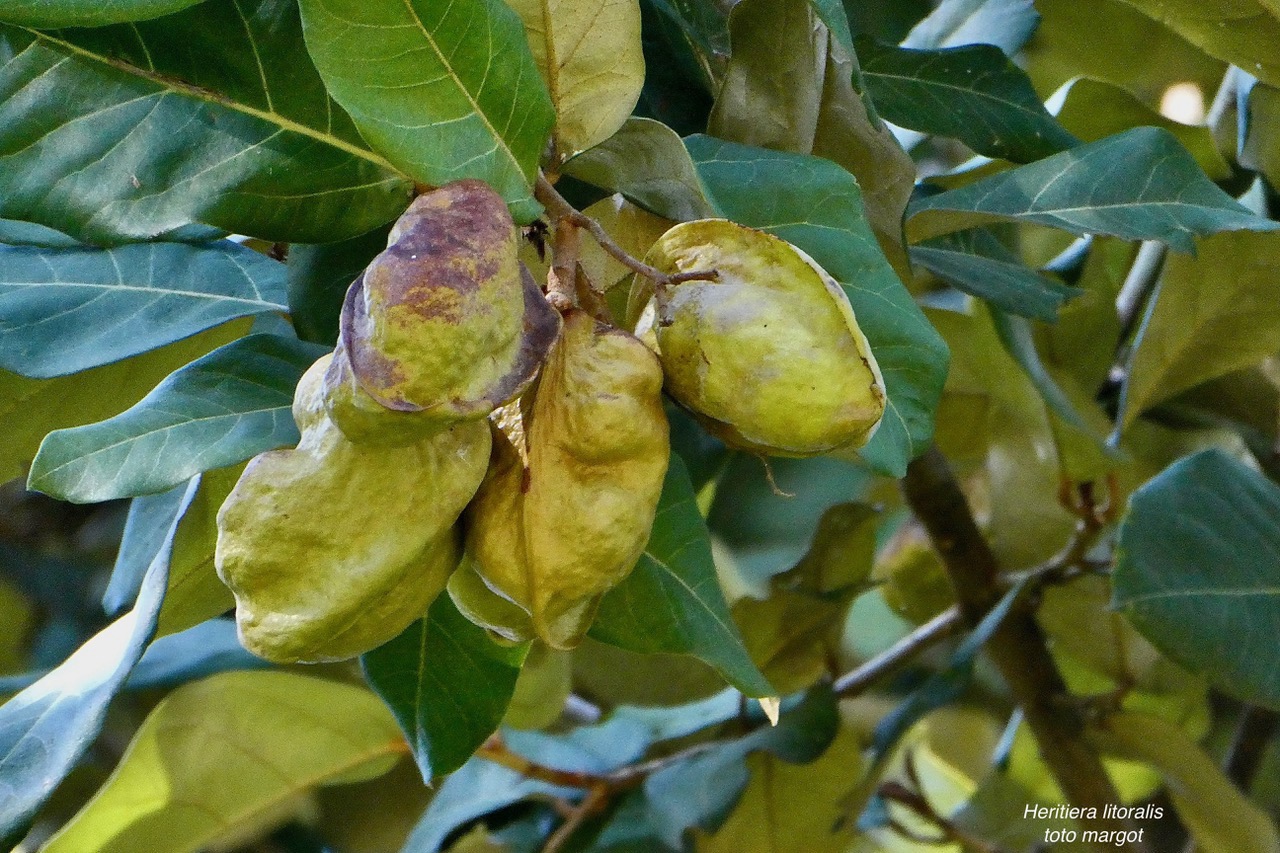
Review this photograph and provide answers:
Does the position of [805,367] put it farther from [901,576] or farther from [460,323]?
[901,576]

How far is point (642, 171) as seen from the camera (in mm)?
643

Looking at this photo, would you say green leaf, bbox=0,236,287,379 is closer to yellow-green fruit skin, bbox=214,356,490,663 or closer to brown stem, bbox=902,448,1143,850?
yellow-green fruit skin, bbox=214,356,490,663

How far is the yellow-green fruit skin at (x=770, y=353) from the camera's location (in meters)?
0.54

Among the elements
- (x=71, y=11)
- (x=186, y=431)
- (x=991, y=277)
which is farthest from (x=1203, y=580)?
(x=71, y=11)

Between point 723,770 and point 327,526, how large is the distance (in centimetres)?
72

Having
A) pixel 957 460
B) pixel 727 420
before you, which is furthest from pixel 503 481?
pixel 957 460

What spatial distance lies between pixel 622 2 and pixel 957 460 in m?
1.07

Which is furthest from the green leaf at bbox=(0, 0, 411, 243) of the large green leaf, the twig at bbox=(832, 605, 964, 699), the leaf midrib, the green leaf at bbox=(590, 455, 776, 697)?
the twig at bbox=(832, 605, 964, 699)

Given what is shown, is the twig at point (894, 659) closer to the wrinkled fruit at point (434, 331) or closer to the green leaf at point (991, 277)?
the green leaf at point (991, 277)

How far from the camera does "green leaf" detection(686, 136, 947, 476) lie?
67 centimetres

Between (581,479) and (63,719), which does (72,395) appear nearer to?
(63,719)

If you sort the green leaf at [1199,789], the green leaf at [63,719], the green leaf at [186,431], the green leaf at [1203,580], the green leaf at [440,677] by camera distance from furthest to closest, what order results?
the green leaf at [1199,789] → the green leaf at [1203,580] → the green leaf at [440,677] → the green leaf at [63,719] → the green leaf at [186,431]

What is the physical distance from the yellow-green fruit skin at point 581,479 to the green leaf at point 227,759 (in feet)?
2.19

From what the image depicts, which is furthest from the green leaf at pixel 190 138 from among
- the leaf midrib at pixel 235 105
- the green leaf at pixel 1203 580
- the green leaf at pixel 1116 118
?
the green leaf at pixel 1116 118
